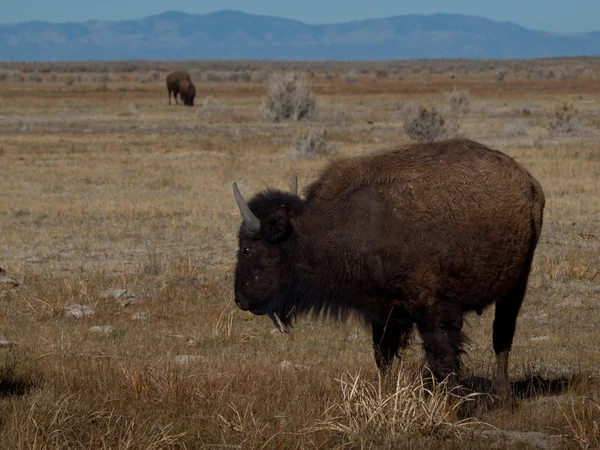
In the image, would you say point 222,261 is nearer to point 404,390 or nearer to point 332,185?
point 332,185

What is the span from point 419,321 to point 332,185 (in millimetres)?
1286

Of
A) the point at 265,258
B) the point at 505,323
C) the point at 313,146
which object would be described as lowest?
the point at 313,146

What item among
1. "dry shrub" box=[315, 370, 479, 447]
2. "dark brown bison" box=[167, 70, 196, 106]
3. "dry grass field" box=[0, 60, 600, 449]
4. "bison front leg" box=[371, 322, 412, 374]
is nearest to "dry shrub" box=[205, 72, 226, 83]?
"dark brown bison" box=[167, 70, 196, 106]

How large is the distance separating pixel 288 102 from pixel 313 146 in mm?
15003

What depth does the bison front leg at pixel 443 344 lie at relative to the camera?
6422 millimetres

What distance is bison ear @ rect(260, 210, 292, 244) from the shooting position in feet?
22.6

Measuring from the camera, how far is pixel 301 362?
8.20m

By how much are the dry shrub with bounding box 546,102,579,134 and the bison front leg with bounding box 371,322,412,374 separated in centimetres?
2658

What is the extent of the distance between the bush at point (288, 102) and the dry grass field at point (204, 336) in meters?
13.3

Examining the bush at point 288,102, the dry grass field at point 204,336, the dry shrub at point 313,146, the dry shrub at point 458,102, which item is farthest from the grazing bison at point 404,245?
the dry shrub at point 458,102

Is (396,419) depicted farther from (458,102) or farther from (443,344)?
(458,102)

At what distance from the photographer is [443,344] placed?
6441 mm

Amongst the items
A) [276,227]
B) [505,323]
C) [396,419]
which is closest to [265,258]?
[276,227]

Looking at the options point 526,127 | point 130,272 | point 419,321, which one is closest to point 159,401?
point 419,321
